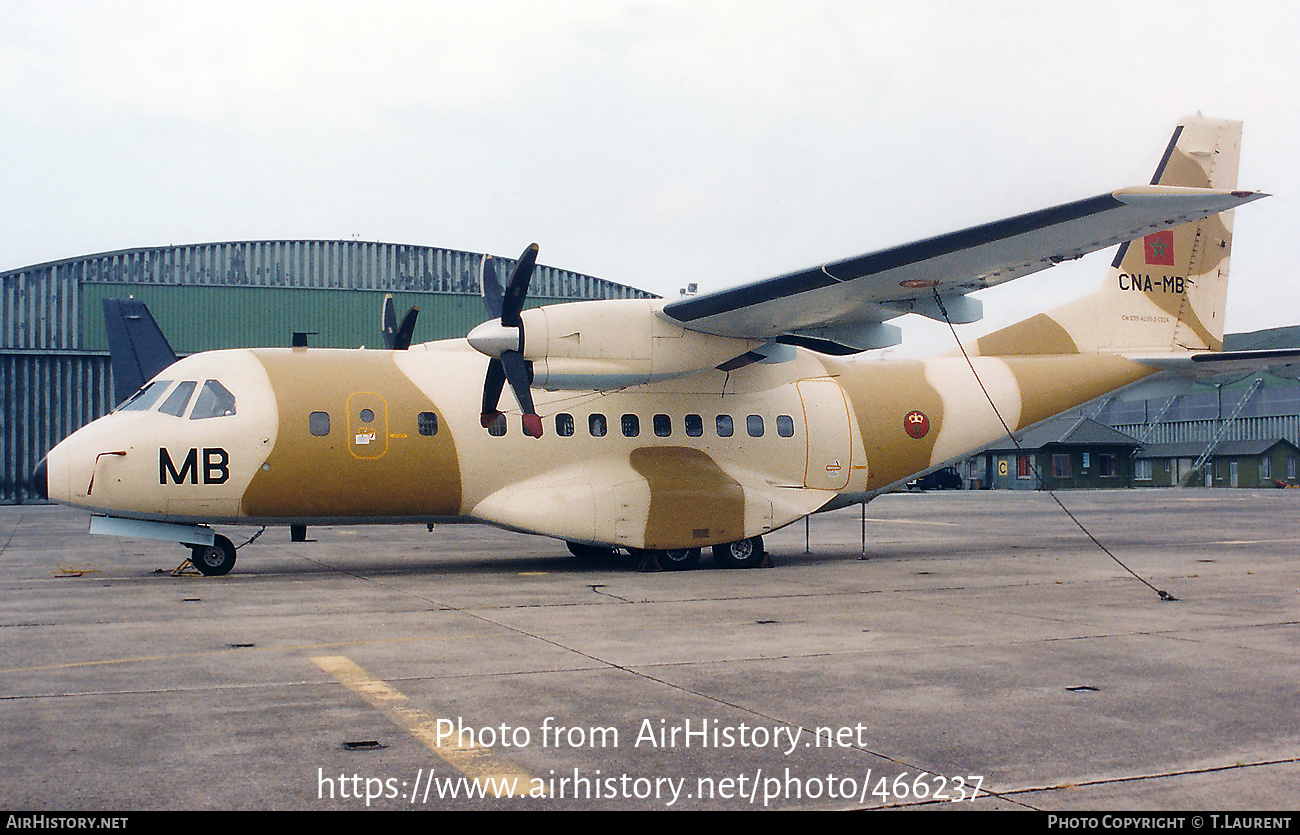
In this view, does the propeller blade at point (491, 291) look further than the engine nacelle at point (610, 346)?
Yes

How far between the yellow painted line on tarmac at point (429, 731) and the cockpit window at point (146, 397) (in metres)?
8.20

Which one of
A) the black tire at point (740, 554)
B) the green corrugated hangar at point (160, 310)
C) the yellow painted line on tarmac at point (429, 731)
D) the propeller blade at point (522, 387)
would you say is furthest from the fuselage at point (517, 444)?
the green corrugated hangar at point (160, 310)

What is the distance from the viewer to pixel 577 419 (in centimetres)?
1631

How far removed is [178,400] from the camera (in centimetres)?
1500

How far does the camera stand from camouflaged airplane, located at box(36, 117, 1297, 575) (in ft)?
47.5

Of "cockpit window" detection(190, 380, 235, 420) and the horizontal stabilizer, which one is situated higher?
the horizontal stabilizer

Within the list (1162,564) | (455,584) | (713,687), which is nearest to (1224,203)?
(1162,564)

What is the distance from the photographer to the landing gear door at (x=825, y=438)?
17.5 m

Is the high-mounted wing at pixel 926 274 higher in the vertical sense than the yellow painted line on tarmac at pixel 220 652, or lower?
higher

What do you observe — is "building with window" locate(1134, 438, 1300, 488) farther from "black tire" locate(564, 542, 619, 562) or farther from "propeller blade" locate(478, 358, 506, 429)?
"propeller blade" locate(478, 358, 506, 429)

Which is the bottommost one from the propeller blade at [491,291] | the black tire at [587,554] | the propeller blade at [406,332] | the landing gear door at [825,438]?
the black tire at [587,554]

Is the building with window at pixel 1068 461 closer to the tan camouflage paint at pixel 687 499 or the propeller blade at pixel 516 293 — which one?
the tan camouflage paint at pixel 687 499

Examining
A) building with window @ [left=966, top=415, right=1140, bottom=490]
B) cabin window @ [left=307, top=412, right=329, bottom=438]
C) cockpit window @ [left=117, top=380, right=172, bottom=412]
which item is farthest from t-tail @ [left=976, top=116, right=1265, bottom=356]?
building with window @ [left=966, top=415, right=1140, bottom=490]

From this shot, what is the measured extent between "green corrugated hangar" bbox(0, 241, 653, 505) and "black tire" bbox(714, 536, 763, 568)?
1204 inches
